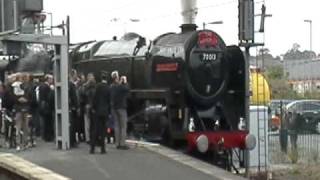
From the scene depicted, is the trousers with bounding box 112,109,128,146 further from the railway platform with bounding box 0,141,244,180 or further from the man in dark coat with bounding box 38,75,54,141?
the man in dark coat with bounding box 38,75,54,141

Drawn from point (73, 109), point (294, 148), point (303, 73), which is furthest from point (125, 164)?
point (303, 73)

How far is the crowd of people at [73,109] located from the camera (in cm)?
1448

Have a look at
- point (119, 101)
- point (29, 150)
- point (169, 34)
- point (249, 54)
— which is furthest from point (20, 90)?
point (249, 54)

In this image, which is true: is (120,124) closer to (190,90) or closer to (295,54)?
(190,90)

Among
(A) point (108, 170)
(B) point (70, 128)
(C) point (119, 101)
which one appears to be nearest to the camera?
(A) point (108, 170)

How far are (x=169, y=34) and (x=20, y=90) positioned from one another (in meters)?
3.79

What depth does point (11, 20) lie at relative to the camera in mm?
13680

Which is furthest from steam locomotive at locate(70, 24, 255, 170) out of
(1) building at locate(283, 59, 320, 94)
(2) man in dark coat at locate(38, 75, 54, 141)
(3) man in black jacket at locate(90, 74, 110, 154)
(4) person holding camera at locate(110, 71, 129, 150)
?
(1) building at locate(283, 59, 320, 94)

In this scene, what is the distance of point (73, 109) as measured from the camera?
52.9 feet

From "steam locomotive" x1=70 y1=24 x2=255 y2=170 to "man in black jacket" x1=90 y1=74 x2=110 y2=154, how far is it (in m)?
1.46

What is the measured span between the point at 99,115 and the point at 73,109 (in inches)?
75.9

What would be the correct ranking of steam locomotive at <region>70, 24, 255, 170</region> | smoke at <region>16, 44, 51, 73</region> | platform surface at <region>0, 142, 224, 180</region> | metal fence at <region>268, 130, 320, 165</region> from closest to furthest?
platform surface at <region>0, 142, 224, 180</region>, steam locomotive at <region>70, 24, 255, 170</region>, metal fence at <region>268, 130, 320, 165</region>, smoke at <region>16, 44, 51, 73</region>

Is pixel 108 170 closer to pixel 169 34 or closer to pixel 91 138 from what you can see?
pixel 91 138

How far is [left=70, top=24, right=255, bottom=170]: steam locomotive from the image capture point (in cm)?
1498
